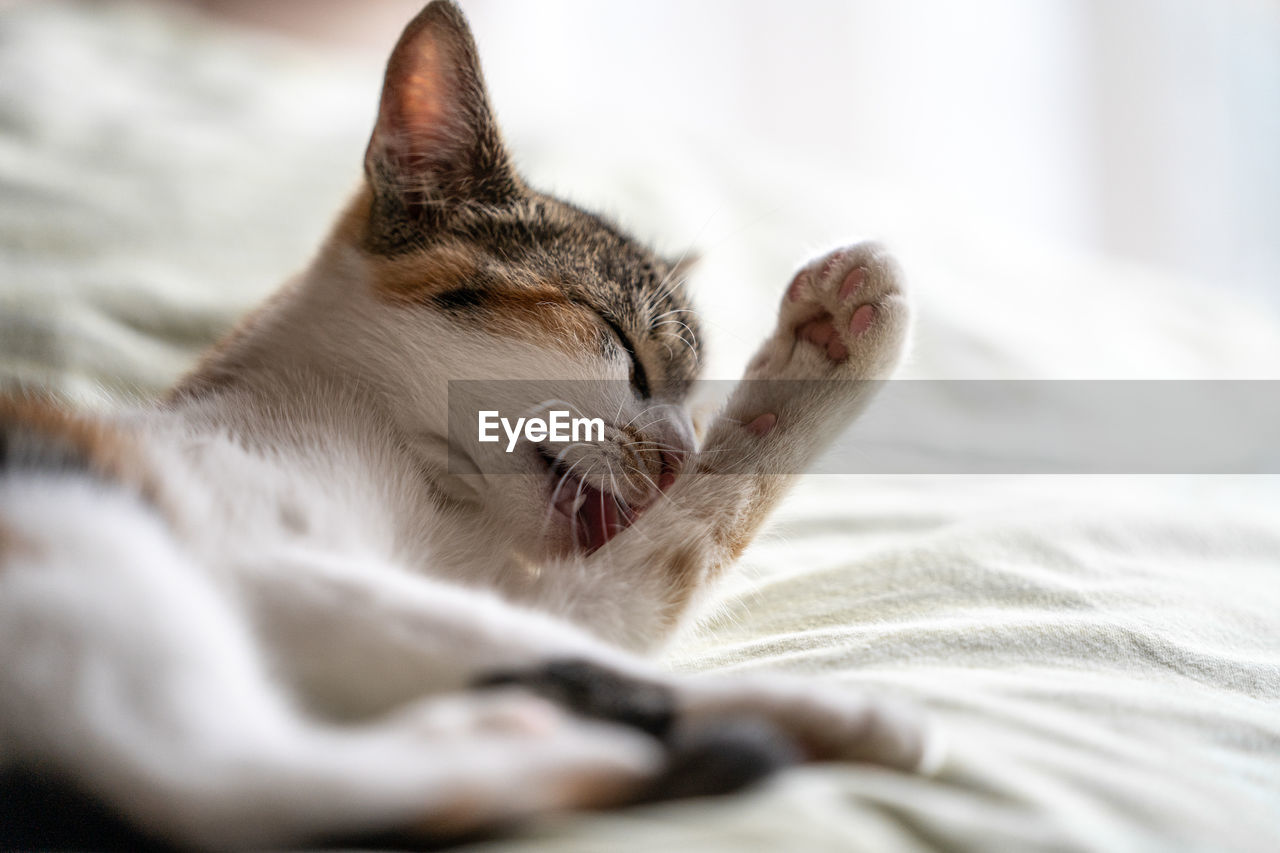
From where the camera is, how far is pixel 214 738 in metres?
0.54

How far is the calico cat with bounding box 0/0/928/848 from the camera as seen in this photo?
1.75 feet

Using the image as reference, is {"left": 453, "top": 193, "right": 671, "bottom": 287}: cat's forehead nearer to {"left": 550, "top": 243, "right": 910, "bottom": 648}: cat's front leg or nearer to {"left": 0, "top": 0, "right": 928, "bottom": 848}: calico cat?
{"left": 0, "top": 0, "right": 928, "bottom": 848}: calico cat

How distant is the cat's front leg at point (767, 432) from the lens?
0.92 meters

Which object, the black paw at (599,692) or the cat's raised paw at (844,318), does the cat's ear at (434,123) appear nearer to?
the cat's raised paw at (844,318)

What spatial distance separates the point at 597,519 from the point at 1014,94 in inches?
126

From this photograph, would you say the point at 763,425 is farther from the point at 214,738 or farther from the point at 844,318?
the point at 214,738

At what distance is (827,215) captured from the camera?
6.77 feet

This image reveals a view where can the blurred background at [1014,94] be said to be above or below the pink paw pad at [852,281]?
above

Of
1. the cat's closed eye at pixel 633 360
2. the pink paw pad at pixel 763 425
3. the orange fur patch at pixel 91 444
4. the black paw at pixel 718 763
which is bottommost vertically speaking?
the black paw at pixel 718 763

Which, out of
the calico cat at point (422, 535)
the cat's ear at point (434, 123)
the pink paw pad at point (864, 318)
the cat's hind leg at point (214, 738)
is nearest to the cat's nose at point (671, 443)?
the calico cat at point (422, 535)

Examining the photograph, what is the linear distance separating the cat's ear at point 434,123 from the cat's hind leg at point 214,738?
0.58 m

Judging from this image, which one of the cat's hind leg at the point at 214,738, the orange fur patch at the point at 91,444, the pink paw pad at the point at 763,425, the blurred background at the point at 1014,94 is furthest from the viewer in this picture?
the blurred background at the point at 1014,94

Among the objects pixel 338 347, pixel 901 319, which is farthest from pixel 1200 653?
pixel 338 347

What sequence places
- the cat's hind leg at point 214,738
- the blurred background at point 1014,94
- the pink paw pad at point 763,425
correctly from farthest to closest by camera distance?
the blurred background at point 1014,94, the pink paw pad at point 763,425, the cat's hind leg at point 214,738
